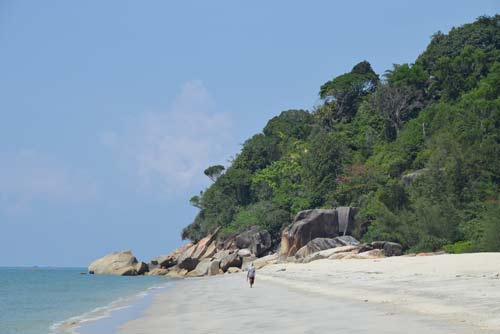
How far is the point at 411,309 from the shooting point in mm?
12852

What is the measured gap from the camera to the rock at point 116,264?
253ft

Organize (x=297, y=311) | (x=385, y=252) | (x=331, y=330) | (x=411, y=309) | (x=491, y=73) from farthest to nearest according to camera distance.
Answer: (x=491, y=73) → (x=385, y=252) → (x=297, y=311) → (x=411, y=309) → (x=331, y=330)

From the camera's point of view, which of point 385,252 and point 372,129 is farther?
point 372,129

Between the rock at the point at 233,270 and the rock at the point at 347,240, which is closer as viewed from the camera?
the rock at the point at 347,240

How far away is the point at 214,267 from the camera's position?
57.0 meters

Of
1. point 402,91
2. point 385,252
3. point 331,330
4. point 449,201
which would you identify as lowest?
point 331,330

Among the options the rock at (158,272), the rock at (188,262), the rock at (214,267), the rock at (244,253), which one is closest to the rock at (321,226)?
the rock at (244,253)

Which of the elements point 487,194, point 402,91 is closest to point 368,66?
point 402,91

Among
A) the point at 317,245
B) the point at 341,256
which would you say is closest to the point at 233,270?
the point at 317,245

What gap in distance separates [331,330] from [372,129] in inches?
2445

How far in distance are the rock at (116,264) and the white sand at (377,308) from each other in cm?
5701

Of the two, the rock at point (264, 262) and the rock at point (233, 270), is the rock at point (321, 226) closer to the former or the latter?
the rock at point (264, 262)

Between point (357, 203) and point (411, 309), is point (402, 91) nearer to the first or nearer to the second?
point (357, 203)

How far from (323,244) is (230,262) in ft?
40.4
